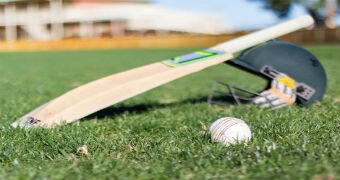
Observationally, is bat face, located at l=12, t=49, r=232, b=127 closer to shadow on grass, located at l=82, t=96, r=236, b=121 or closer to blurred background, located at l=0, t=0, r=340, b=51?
shadow on grass, located at l=82, t=96, r=236, b=121

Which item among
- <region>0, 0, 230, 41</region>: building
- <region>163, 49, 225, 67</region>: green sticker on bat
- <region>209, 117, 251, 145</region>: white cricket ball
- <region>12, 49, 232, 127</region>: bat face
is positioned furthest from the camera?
<region>0, 0, 230, 41</region>: building

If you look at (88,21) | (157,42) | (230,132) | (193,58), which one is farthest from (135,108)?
(88,21)

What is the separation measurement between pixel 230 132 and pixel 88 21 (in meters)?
48.9

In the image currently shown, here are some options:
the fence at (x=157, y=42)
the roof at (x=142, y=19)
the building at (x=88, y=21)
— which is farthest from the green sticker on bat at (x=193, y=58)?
the building at (x=88, y=21)

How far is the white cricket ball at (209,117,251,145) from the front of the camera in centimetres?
305

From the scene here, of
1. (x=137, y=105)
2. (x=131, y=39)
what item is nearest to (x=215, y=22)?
(x=131, y=39)

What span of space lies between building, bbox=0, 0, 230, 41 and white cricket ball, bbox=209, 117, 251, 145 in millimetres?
46180

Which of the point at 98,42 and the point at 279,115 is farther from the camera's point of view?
the point at 98,42

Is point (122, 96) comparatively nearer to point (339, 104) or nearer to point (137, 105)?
point (137, 105)

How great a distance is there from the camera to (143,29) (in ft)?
164

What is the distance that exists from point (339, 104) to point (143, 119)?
195cm

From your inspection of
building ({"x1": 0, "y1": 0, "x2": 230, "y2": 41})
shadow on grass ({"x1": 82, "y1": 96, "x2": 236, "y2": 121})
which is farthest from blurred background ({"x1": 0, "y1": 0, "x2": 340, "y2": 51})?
shadow on grass ({"x1": 82, "y1": 96, "x2": 236, "y2": 121})

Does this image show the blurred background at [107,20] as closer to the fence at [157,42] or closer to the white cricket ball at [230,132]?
the fence at [157,42]

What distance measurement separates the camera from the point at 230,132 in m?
3.11
